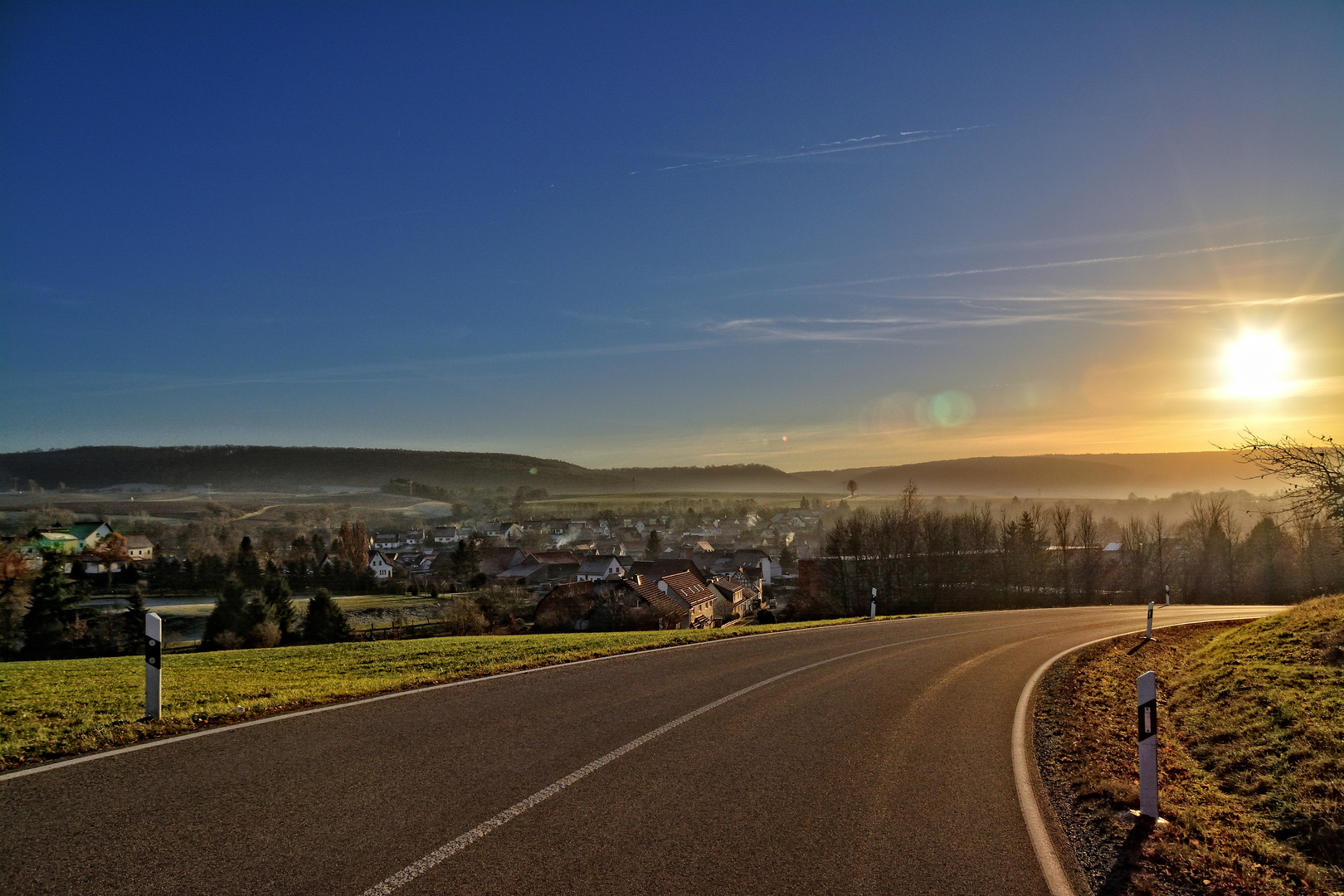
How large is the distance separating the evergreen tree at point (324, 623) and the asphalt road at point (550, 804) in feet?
97.4

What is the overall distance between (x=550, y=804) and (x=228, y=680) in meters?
8.93

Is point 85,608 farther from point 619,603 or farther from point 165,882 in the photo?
point 165,882

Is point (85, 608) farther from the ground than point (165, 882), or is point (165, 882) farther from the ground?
point (165, 882)

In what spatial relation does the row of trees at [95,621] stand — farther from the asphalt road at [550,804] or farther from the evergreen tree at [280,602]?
the asphalt road at [550,804]

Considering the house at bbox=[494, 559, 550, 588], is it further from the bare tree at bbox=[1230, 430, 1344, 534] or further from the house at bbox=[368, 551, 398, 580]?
the bare tree at bbox=[1230, 430, 1344, 534]

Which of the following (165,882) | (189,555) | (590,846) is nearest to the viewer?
(165,882)

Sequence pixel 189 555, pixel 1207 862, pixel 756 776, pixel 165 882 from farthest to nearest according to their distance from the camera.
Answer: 1. pixel 189 555
2. pixel 756 776
3. pixel 1207 862
4. pixel 165 882

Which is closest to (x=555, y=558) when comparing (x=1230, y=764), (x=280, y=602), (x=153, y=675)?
(x=280, y=602)

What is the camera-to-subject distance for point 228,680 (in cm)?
1142

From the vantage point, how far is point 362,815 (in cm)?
496

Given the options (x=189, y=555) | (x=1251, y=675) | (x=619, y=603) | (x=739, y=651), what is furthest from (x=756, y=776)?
(x=189, y=555)

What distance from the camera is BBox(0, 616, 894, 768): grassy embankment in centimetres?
703

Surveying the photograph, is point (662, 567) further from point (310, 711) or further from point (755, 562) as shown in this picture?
point (310, 711)

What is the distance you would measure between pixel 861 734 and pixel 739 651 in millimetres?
6339
